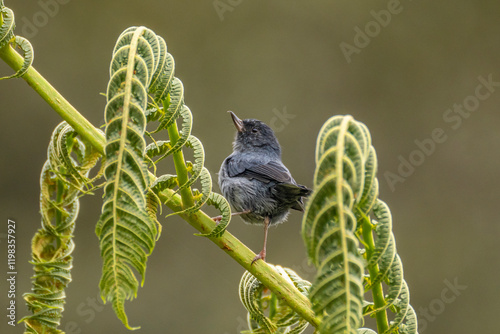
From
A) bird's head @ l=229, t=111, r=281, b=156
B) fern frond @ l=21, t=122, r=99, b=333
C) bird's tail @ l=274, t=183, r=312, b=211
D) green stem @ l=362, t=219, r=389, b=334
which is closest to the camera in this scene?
green stem @ l=362, t=219, r=389, b=334

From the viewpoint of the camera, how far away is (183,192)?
989mm

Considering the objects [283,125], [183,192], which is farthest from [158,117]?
[283,125]

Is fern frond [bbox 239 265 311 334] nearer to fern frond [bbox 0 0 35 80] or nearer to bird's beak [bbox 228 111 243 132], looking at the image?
fern frond [bbox 0 0 35 80]

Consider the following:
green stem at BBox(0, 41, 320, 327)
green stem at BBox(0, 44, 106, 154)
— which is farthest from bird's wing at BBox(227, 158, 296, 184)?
green stem at BBox(0, 44, 106, 154)

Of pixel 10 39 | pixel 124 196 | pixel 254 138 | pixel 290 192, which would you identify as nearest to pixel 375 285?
pixel 124 196

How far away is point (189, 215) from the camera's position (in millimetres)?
1022

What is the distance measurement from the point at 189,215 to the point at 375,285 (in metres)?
0.37

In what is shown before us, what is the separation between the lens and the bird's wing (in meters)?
3.24

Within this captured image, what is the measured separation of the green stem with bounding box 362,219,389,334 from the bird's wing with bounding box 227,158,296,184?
2.23 m

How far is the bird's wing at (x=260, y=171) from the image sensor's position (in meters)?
3.24

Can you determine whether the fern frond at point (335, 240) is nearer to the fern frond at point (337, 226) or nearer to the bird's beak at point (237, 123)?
the fern frond at point (337, 226)

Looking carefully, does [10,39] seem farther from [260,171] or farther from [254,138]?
[254,138]

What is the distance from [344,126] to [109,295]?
36cm

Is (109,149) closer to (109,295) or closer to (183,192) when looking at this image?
(109,295)
